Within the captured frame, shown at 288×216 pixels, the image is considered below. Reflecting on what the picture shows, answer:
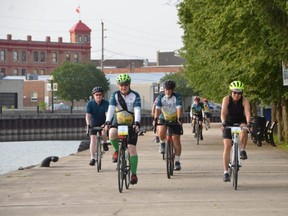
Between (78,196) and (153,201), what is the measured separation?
1.55 m

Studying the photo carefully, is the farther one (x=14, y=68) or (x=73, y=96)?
(x=14, y=68)

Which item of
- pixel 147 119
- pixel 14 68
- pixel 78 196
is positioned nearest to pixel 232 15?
pixel 78 196

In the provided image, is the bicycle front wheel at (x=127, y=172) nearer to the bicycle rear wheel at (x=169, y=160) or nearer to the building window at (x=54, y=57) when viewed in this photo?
the bicycle rear wheel at (x=169, y=160)

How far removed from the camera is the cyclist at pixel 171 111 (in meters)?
19.4

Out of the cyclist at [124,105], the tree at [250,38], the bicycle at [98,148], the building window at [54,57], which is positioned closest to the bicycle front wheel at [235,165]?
the cyclist at [124,105]

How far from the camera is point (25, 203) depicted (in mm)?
14375

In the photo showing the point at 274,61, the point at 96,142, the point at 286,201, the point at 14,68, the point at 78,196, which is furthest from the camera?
the point at 14,68

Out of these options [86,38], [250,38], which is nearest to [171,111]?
[250,38]

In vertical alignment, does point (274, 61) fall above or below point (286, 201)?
above

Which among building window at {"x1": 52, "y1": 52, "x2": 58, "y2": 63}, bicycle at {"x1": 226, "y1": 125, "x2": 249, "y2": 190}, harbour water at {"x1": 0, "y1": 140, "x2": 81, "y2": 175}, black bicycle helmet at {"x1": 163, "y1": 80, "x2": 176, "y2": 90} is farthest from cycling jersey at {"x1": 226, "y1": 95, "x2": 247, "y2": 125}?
building window at {"x1": 52, "y1": 52, "x2": 58, "y2": 63}

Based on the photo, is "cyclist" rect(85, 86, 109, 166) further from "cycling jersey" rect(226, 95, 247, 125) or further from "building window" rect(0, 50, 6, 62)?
"building window" rect(0, 50, 6, 62)

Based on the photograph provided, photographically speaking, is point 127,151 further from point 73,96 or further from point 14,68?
point 14,68

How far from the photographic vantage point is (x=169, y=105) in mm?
19609

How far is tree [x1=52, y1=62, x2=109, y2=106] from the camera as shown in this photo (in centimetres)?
13075
